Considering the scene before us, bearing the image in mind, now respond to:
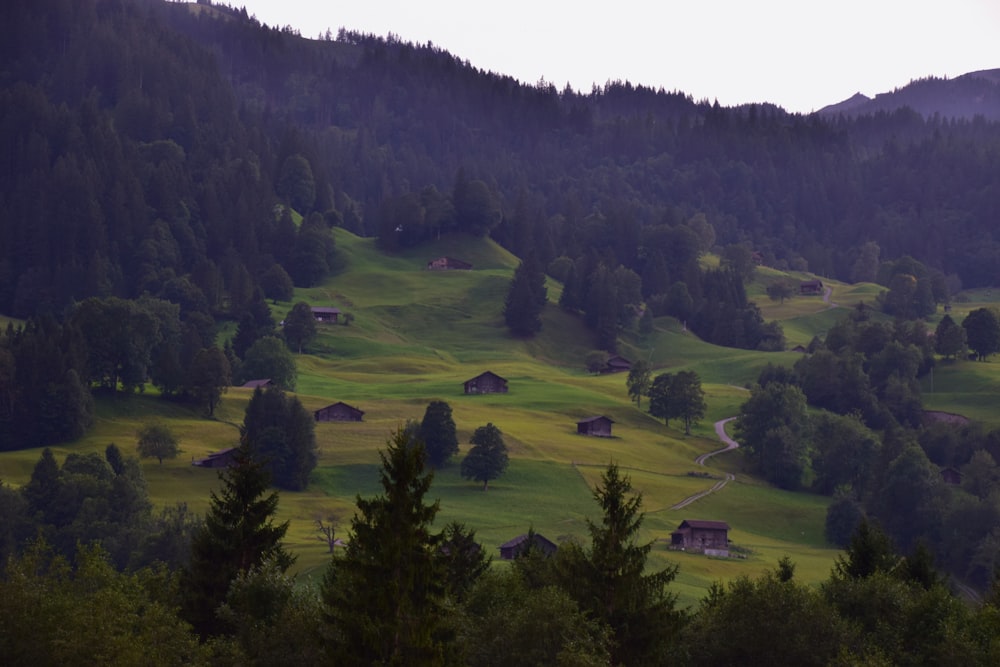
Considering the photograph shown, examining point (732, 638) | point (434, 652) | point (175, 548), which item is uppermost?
point (434, 652)

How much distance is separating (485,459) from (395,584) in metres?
81.3

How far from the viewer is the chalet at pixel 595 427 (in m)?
139

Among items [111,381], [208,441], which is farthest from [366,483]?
[111,381]

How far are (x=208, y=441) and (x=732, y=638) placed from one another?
267ft

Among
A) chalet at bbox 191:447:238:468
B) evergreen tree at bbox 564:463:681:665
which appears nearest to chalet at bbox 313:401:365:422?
chalet at bbox 191:447:238:468

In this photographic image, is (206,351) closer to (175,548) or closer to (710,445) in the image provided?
(175,548)

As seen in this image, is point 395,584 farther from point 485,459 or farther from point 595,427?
point 595,427

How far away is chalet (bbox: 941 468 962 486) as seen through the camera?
14000 cm

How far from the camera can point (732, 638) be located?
47656mm

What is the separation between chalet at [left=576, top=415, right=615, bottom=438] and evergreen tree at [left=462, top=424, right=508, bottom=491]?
86.5 feet

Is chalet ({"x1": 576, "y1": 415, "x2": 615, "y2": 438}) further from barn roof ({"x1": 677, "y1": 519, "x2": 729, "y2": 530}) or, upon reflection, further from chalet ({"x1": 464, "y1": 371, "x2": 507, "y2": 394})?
barn roof ({"x1": 677, "y1": 519, "x2": 729, "y2": 530})

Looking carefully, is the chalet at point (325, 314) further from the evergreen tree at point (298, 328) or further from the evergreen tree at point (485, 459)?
the evergreen tree at point (485, 459)

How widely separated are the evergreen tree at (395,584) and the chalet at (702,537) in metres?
74.1

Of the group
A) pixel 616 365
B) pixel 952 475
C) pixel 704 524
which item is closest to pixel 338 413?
pixel 704 524
